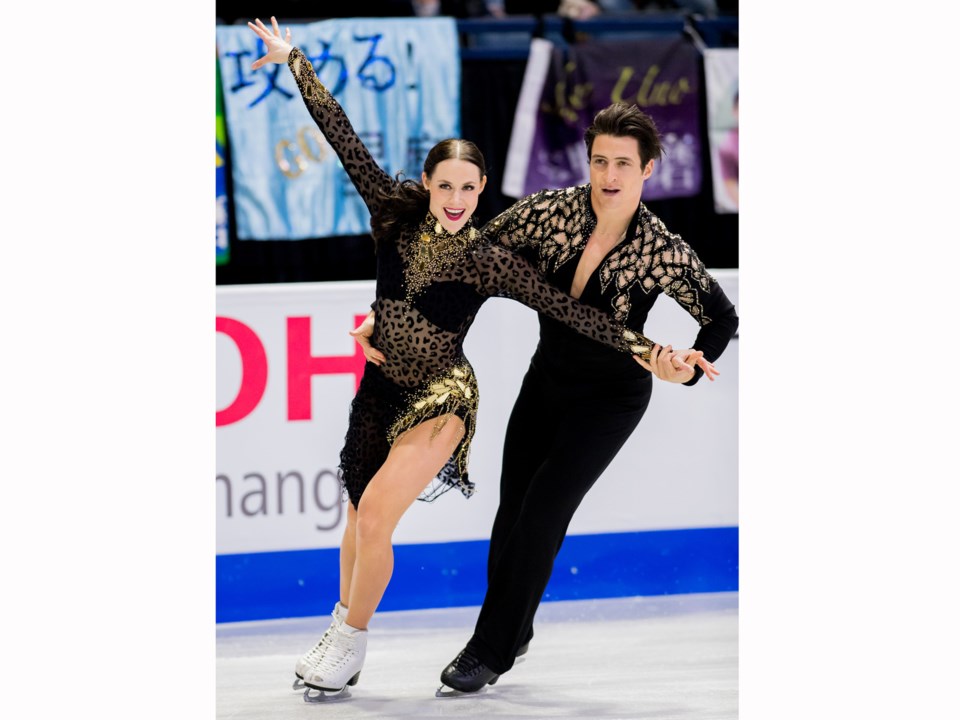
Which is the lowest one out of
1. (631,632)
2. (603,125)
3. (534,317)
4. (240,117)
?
(631,632)

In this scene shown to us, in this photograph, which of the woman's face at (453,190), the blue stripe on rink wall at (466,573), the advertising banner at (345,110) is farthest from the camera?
the advertising banner at (345,110)

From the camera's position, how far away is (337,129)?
2.98 m

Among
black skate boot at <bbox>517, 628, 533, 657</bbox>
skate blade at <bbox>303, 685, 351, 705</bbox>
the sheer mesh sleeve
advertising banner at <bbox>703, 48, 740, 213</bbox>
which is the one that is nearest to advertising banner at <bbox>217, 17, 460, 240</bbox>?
advertising banner at <bbox>703, 48, 740, 213</bbox>

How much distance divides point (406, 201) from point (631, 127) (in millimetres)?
598

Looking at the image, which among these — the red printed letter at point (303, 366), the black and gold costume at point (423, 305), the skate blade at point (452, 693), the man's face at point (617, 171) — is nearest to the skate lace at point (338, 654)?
the skate blade at point (452, 693)

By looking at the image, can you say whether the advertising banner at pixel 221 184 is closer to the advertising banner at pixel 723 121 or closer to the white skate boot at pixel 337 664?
the advertising banner at pixel 723 121

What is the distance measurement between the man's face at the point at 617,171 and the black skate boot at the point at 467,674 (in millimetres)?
1265

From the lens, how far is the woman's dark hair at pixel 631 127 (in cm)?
302

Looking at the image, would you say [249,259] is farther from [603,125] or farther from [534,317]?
[603,125]

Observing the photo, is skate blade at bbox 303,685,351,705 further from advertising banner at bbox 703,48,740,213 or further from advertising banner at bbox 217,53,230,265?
advertising banner at bbox 703,48,740,213

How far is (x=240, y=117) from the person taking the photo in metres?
5.49
